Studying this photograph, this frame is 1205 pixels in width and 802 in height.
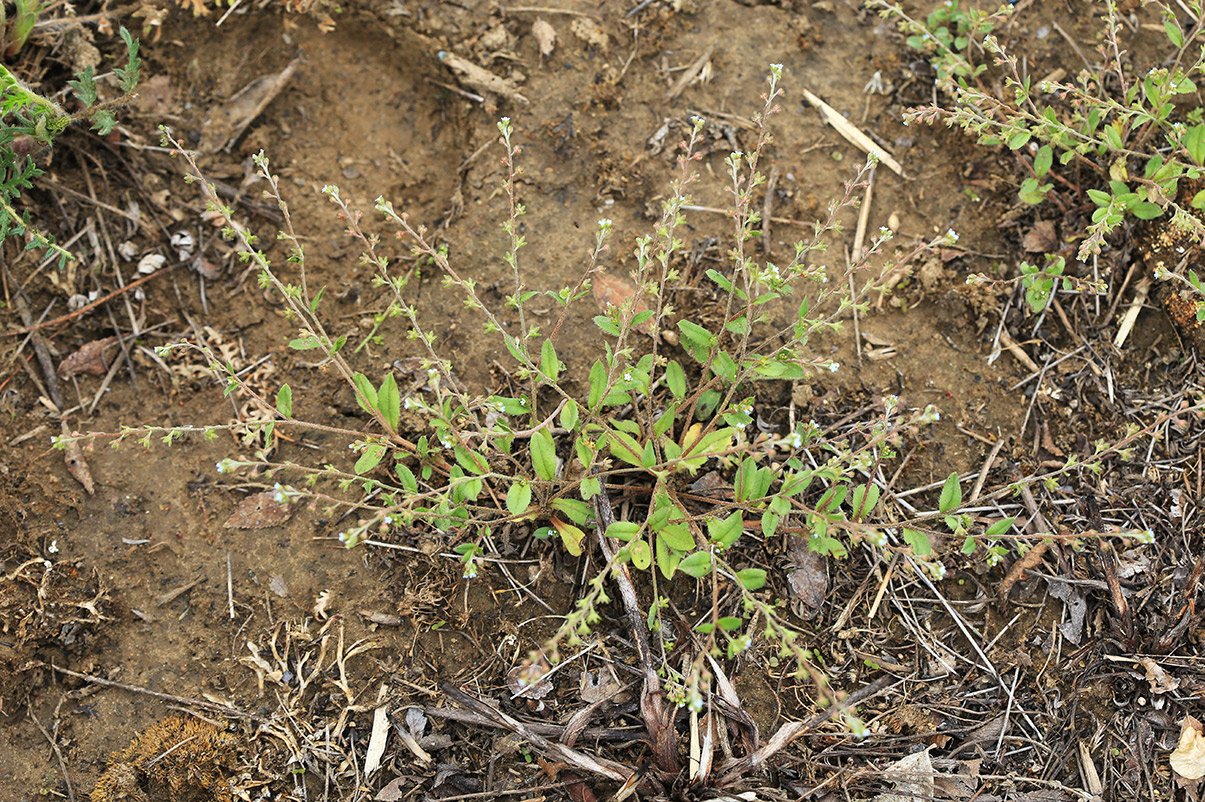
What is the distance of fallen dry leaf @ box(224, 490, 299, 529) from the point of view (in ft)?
11.5

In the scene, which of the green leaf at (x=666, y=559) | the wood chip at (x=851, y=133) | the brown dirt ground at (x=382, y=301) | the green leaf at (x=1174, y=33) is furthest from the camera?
the wood chip at (x=851, y=133)

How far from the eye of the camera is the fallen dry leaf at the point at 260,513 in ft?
11.5

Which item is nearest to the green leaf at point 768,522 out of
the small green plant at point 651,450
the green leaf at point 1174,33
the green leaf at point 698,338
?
the small green plant at point 651,450

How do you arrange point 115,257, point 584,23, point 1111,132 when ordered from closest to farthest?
point 1111,132 → point 115,257 → point 584,23

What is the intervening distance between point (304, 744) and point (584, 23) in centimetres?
381

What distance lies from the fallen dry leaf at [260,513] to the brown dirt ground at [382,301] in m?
0.06

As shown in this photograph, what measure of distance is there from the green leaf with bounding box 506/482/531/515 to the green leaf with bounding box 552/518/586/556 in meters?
0.38

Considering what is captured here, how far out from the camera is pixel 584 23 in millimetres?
4199

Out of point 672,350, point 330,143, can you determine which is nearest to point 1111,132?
point 672,350

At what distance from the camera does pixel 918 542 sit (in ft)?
9.57

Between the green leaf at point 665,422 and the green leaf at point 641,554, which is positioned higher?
the green leaf at point 665,422

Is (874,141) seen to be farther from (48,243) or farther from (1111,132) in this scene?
(48,243)

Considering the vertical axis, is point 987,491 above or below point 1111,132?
below

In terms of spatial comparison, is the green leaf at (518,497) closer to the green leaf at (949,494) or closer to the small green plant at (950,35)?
the green leaf at (949,494)
